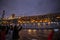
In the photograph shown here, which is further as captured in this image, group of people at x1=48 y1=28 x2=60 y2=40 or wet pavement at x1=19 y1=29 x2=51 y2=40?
wet pavement at x1=19 y1=29 x2=51 y2=40

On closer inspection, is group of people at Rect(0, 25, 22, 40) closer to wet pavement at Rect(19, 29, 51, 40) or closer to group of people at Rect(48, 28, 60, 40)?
group of people at Rect(48, 28, 60, 40)

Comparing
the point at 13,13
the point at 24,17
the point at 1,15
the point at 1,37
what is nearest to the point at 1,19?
the point at 1,15

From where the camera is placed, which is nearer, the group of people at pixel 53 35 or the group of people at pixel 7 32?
the group of people at pixel 7 32

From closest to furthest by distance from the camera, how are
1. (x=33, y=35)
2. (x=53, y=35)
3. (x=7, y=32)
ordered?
(x=7, y=32), (x=53, y=35), (x=33, y=35)

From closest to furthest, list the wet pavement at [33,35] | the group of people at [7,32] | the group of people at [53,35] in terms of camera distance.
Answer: the group of people at [7,32]
the group of people at [53,35]
the wet pavement at [33,35]

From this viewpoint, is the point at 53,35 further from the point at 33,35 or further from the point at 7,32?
the point at 33,35

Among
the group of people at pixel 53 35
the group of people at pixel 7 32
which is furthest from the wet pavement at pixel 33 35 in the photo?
the group of people at pixel 7 32

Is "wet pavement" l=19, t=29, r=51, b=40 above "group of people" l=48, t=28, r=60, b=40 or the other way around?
the other way around

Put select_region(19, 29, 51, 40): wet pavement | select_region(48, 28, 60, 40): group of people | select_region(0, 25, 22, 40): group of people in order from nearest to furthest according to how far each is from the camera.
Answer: select_region(0, 25, 22, 40): group of people, select_region(48, 28, 60, 40): group of people, select_region(19, 29, 51, 40): wet pavement

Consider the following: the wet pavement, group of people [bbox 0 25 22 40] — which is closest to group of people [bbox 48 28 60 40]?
the wet pavement

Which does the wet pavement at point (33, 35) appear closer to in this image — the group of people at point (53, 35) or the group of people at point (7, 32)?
the group of people at point (53, 35)

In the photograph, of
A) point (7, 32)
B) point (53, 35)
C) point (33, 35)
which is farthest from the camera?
point (33, 35)

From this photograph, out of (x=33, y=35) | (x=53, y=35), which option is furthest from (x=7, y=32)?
(x=33, y=35)

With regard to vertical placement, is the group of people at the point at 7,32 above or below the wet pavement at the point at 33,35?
above
